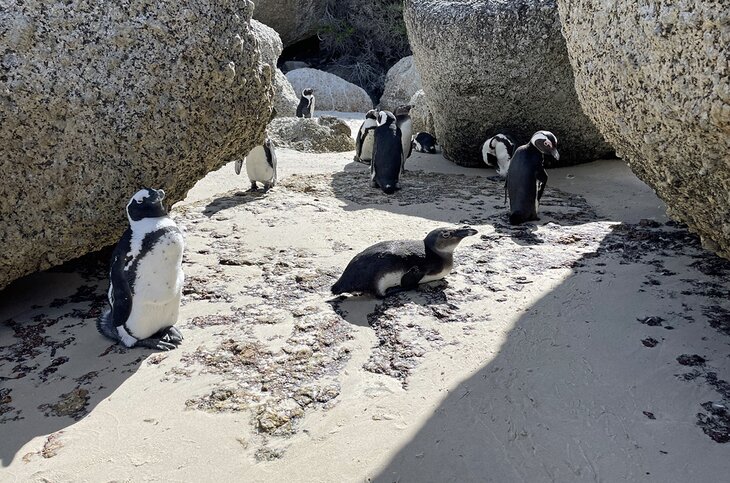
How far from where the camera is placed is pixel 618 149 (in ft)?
11.5

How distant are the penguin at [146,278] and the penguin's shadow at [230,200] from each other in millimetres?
1909

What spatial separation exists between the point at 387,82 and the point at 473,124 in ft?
26.1

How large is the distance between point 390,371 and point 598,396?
2.48ft

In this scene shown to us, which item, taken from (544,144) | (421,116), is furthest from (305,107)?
(544,144)

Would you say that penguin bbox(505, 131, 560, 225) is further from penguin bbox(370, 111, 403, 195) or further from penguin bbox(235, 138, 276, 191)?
penguin bbox(235, 138, 276, 191)

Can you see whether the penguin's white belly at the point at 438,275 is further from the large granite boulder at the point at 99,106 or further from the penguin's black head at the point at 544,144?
the penguin's black head at the point at 544,144

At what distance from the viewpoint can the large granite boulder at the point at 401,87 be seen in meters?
13.8

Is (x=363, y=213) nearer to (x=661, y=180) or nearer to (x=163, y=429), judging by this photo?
(x=661, y=180)

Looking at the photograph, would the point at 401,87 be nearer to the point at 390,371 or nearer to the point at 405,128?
the point at 405,128

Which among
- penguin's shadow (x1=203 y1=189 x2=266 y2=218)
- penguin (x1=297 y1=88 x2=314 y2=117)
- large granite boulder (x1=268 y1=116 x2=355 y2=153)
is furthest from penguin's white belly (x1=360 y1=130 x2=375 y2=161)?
penguin (x1=297 y1=88 x2=314 y2=117)

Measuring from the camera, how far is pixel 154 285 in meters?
2.94

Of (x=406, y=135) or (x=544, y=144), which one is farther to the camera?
(x=406, y=135)

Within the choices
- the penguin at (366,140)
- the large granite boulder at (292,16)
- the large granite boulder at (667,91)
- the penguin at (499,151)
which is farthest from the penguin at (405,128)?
the large granite boulder at (292,16)

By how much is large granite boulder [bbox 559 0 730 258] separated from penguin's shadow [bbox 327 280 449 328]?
112cm
